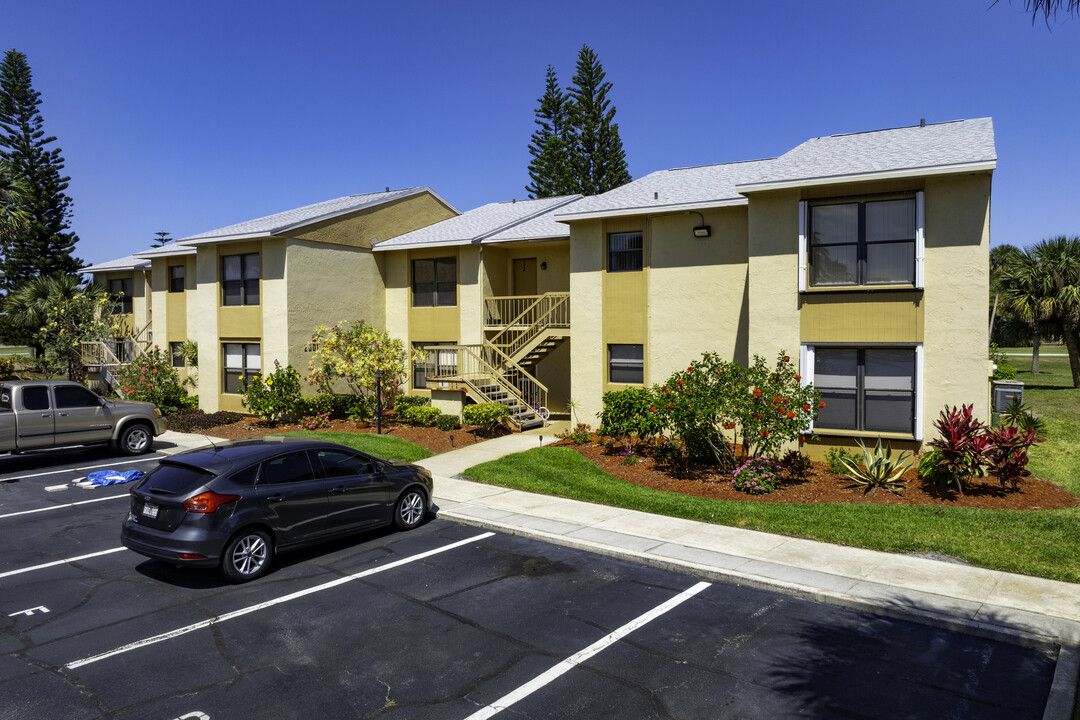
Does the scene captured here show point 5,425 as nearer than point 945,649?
No

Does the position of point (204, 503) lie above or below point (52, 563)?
above

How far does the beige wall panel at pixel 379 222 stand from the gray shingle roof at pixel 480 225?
43 cm

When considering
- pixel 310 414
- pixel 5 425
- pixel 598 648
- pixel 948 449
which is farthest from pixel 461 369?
pixel 598 648

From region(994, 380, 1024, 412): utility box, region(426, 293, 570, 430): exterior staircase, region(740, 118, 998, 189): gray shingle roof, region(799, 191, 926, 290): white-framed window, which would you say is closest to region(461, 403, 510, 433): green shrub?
region(426, 293, 570, 430): exterior staircase

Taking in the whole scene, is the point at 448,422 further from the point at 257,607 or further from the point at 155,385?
the point at 257,607

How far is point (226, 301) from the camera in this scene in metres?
23.5

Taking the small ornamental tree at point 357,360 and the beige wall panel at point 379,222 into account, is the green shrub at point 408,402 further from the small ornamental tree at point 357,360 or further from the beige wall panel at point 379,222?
the beige wall panel at point 379,222

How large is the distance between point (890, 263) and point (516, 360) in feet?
33.3

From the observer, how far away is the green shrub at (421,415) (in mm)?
20203

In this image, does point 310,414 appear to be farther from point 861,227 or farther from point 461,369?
point 861,227

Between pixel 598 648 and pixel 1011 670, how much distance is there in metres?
3.62

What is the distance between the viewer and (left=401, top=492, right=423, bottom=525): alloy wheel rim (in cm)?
1077

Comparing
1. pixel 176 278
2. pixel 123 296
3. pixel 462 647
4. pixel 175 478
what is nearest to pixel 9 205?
pixel 176 278

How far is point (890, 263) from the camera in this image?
45.0 ft
